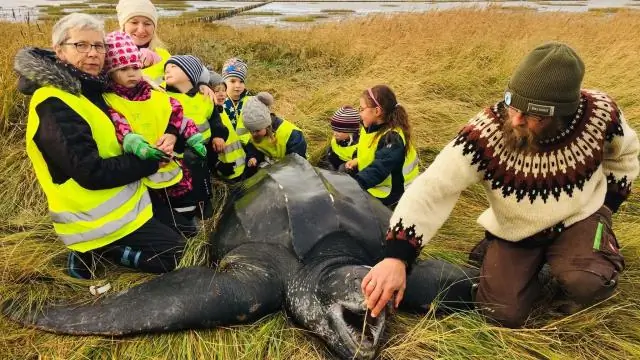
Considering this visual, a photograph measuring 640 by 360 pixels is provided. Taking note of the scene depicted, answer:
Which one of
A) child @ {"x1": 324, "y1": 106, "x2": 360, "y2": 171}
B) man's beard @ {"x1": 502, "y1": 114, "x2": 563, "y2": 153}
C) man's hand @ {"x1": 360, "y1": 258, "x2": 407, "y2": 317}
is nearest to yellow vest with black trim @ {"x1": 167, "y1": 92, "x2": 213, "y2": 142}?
child @ {"x1": 324, "y1": 106, "x2": 360, "y2": 171}

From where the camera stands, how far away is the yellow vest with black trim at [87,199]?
101 inches

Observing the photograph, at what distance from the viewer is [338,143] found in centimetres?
457

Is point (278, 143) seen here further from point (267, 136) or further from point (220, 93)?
point (220, 93)

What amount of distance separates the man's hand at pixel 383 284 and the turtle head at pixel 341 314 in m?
0.08

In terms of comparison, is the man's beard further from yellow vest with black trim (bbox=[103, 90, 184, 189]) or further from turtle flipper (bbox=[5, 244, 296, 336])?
yellow vest with black trim (bbox=[103, 90, 184, 189])

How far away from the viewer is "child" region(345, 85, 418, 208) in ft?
12.3

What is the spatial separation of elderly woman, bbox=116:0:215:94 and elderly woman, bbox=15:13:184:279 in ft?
3.21

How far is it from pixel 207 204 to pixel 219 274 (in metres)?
1.11

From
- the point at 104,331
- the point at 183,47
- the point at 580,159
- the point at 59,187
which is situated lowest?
the point at 183,47

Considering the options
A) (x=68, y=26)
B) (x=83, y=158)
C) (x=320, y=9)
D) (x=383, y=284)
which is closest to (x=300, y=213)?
(x=383, y=284)

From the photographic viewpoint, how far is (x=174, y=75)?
3.47 metres

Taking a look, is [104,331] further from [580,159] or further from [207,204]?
[580,159]

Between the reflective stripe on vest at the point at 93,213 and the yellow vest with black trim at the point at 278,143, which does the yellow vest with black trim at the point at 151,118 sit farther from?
the yellow vest with black trim at the point at 278,143

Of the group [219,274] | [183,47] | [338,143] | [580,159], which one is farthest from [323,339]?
[183,47]
